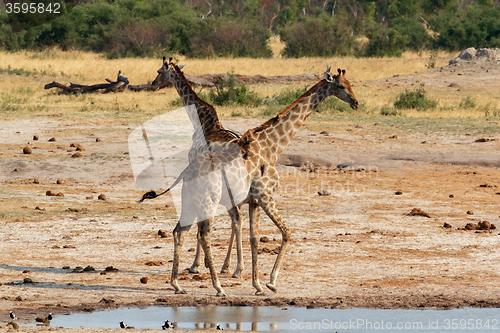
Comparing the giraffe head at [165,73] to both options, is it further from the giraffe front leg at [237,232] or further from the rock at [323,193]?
the rock at [323,193]

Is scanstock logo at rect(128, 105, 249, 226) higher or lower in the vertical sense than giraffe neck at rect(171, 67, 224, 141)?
lower

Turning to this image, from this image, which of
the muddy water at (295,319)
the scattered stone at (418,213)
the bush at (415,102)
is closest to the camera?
the muddy water at (295,319)

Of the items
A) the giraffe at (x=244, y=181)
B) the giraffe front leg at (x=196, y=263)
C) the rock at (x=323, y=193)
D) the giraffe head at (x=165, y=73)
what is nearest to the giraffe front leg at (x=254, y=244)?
the giraffe at (x=244, y=181)

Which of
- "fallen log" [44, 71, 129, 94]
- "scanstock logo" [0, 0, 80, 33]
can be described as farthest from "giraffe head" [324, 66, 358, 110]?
"scanstock logo" [0, 0, 80, 33]

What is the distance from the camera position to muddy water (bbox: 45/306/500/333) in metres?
5.73

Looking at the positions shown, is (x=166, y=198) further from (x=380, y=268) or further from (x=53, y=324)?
(x=53, y=324)

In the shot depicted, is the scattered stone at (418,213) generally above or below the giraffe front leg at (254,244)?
below

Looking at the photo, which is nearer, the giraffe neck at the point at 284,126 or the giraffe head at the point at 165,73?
the giraffe neck at the point at 284,126

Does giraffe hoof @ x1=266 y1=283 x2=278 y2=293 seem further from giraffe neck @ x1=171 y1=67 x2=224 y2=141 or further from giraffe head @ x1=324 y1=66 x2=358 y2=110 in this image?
giraffe head @ x1=324 y1=66 x2=358 y2=110

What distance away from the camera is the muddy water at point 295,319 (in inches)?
226

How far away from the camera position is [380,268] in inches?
305

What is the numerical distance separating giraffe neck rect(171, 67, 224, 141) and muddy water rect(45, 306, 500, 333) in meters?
2.24

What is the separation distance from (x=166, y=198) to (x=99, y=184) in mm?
1448

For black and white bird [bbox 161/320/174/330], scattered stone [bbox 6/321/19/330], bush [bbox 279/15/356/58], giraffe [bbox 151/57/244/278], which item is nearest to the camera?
scattered stone [bbox 6/321/19/330]
